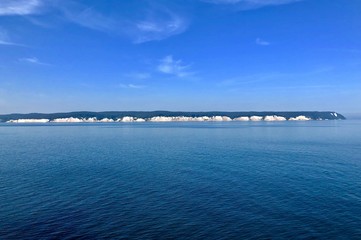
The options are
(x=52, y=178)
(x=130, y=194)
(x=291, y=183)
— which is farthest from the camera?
(x=52, y=178)

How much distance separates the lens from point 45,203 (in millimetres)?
27266

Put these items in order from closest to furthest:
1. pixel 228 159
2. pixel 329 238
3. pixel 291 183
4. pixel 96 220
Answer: pixel 329 238, pixel 96 220, pixel 291 183, pixel 228 159

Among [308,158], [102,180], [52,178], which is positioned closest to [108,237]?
[102,180]

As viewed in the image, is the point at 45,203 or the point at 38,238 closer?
the point at 38,238

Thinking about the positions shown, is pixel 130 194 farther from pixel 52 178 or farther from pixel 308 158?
pixel 308 158

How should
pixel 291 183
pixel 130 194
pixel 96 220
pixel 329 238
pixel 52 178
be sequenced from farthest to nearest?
1. pixel 52 178
2. pixel 291 183
3. pixel 130 194
4. pixel 96 220
5. pixel 329 238

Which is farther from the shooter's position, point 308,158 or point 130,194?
point 308,158

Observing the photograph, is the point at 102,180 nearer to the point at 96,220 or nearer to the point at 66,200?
the point at 66,200

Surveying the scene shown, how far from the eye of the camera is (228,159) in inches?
2106

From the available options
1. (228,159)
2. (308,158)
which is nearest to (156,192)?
(228,159)

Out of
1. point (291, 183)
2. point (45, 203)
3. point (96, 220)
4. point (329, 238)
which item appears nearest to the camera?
point (329, 238)

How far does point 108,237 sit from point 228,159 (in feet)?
119

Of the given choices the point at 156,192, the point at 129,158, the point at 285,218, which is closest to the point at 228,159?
the point at 129,158

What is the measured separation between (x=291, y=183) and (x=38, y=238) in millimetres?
27732
